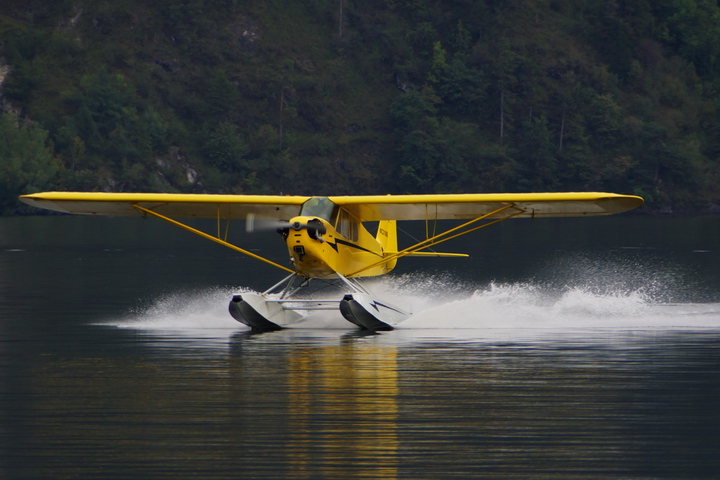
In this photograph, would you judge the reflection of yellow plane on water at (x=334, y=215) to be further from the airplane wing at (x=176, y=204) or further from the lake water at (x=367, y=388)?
the lake water at (x=367, y=388)

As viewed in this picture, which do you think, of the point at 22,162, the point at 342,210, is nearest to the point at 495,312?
the point at 342,210

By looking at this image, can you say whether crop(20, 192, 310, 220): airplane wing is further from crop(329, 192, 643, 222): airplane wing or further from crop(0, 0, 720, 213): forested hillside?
crop(0, 0, 720, 213): forested hillside

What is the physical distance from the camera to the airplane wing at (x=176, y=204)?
54.7 feet

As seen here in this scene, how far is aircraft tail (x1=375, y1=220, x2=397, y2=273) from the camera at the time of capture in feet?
61.5

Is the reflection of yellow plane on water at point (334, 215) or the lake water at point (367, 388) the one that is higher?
the reflection of yellow plane on water at point (334, 215)

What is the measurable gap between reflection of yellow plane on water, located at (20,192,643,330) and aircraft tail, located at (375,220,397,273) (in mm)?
34

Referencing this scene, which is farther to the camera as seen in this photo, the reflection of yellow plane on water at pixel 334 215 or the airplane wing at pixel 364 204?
the airplane wing at pixel 364 204

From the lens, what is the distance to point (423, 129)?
287 feet

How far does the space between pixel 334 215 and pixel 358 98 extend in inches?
2995

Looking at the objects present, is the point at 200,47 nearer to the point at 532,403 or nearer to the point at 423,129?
the point at 423,129

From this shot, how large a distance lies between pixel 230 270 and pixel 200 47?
65.6 meters

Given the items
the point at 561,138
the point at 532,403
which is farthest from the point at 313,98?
the point at 532,403

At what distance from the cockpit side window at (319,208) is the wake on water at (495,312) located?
144cm

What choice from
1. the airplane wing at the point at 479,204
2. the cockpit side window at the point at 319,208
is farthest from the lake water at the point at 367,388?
the cockpit side window at the point at 319,208
